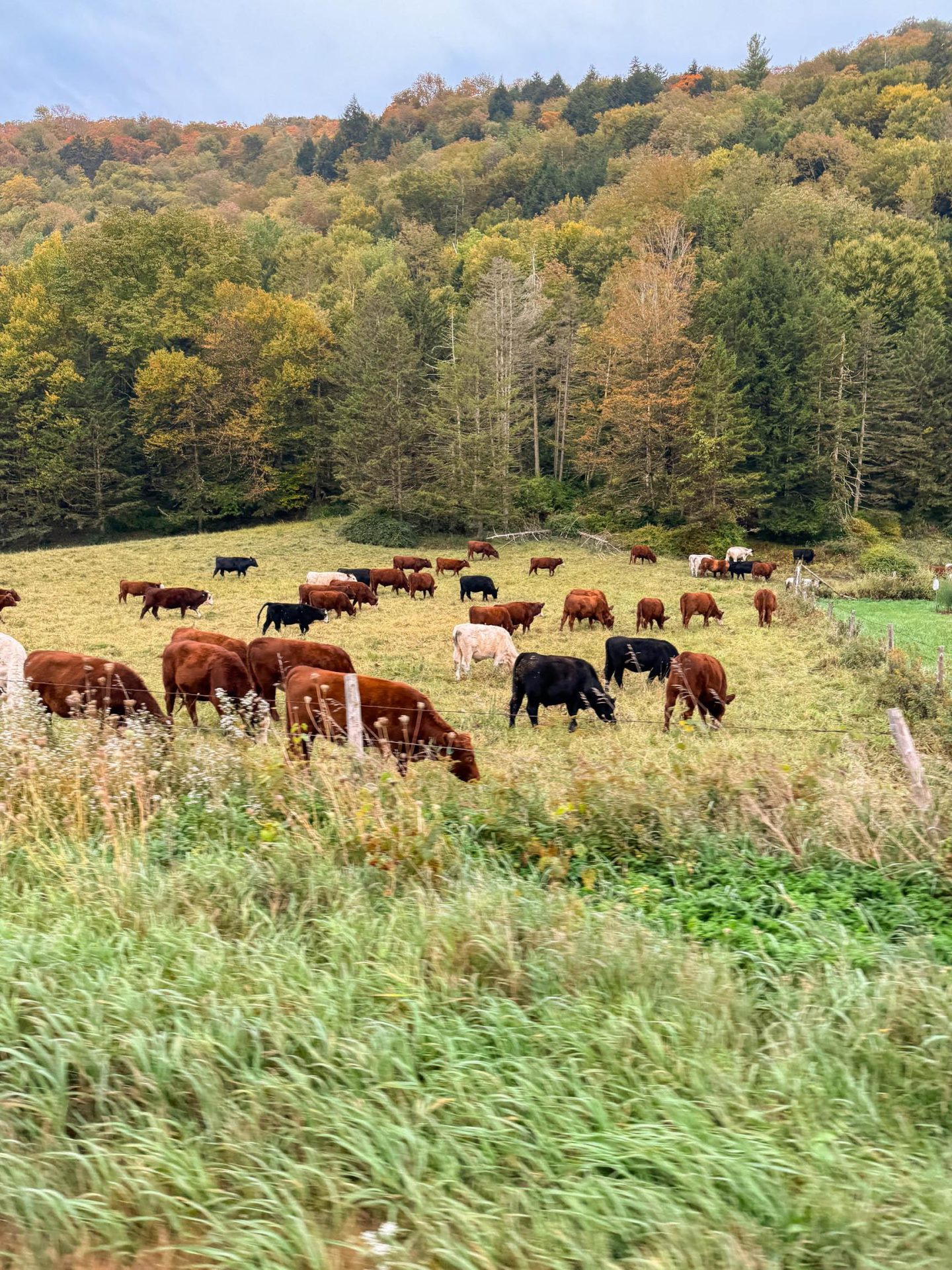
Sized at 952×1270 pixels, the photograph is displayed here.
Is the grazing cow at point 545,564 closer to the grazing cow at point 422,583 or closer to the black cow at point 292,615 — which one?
the grazing cow at point 422,583

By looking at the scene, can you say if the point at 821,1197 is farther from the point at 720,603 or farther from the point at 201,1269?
the point at 720,603

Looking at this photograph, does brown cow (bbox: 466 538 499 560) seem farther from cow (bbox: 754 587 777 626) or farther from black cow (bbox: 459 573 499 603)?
cow (bbox: 754 587 777 626)

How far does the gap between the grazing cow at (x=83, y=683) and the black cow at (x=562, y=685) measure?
558cm

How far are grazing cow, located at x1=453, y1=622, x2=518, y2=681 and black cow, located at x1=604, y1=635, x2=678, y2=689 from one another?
6.64 ft

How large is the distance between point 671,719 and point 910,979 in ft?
30.4

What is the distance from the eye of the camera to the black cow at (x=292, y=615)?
830 inches

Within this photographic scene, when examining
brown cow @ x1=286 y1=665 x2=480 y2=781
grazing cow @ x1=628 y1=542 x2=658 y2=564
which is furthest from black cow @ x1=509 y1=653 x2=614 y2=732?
grazing cow @ x1=628 y1=542 x2=658 y2=564

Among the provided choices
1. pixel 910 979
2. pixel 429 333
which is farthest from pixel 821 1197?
pixel 429 333

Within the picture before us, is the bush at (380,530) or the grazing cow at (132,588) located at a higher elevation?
the bush at (380,530)

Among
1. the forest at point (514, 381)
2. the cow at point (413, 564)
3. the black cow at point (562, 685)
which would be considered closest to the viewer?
the black cow at point (562, 685)

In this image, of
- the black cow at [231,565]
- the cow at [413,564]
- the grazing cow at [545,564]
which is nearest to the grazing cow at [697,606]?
the grazing cow at [545,564]

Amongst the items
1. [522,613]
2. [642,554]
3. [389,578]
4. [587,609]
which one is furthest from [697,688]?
[642,554]

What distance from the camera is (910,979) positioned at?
147 inches

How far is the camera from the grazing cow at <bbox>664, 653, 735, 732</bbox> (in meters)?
12.3
